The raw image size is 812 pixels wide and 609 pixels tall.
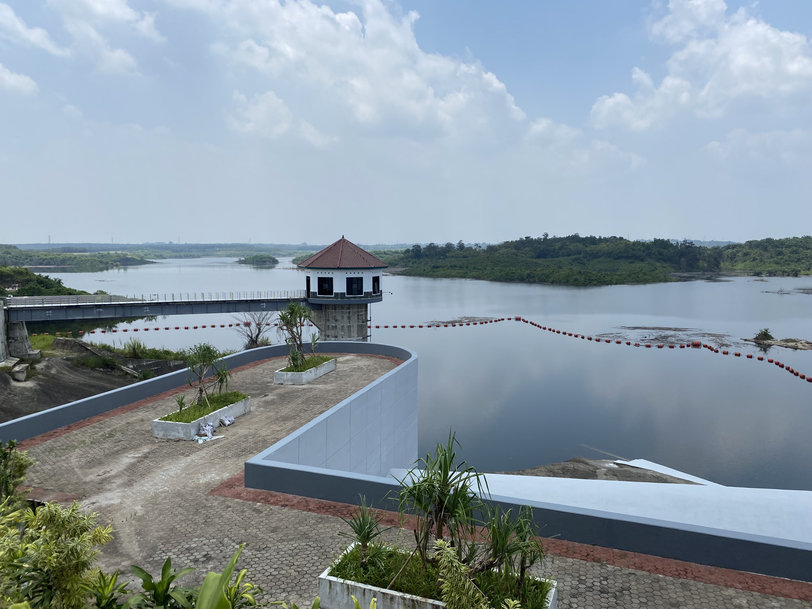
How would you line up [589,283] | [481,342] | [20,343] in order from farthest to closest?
[589,283], [481,342], [20,343]

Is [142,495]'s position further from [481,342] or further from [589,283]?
[589,283]

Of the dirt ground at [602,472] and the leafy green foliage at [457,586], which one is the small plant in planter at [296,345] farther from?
the leafy green foliage at [457,586]

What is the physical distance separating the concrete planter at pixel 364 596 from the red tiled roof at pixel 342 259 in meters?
35.1

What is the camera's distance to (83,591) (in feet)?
18.3

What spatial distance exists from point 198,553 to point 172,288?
332 ft

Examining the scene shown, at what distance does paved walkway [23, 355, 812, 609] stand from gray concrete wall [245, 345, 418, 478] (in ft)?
3.38

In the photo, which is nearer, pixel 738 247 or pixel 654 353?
pixel 654 353

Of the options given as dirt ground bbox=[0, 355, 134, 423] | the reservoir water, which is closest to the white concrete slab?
the reservoir water

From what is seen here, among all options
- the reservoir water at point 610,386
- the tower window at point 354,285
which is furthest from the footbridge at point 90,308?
the reservoir water at point 610,386

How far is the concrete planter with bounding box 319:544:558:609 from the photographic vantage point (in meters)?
6.77

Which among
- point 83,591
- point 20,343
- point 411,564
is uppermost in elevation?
point 83,591

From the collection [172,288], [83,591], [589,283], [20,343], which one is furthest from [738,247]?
[83,591]

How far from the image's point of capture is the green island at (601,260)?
123 m

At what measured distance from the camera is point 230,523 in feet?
31.3
